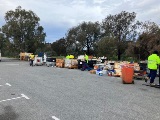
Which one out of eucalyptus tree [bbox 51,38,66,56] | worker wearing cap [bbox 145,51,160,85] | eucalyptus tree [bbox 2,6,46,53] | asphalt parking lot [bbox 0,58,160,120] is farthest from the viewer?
eucalyptus tree [bbox 51,38,66,56]

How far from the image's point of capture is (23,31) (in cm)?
6091

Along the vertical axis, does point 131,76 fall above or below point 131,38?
below

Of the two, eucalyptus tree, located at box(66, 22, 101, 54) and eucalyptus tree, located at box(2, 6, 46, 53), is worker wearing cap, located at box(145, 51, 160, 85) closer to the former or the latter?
eucalyptus tree, located at box(2, 6, 46, 53)

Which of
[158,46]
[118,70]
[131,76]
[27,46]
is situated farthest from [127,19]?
[131,76]

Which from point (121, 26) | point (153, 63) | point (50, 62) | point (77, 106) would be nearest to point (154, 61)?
point (153, 63)

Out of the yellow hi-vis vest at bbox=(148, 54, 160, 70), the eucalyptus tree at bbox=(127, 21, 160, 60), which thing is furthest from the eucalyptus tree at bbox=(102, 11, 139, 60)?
the yellow hi-vis vest at bbox=(148, 54, 160, 70)

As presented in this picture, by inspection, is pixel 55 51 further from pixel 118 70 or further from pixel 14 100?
pixel 14 100

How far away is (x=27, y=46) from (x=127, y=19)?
76.9ft

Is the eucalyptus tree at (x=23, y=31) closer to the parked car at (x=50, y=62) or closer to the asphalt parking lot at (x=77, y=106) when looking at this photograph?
the parked car at (x=50, y=62)

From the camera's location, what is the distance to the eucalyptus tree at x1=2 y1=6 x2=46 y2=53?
60.1 metres

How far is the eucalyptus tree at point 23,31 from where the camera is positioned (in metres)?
60.1

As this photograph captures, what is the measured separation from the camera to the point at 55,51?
286 feet

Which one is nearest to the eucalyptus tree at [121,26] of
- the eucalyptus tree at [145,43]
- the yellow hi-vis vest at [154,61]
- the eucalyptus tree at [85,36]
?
the eucalyptus tree at [85,36]

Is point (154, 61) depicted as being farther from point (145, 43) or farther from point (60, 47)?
point (60, 47)
